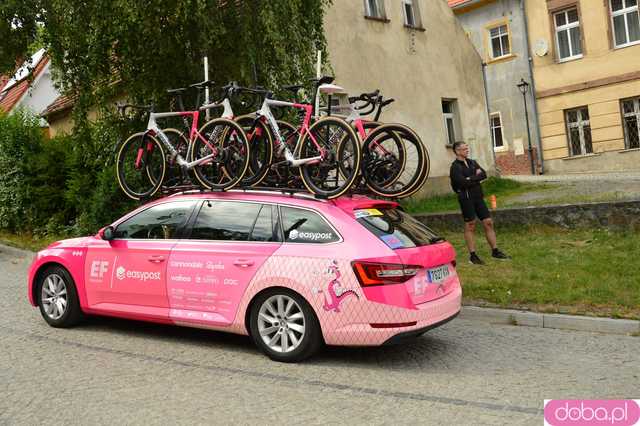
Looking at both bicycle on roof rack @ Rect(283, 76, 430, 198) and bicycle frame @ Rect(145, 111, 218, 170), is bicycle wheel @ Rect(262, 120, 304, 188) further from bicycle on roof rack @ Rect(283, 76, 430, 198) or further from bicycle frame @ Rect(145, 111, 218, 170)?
bicycle on roof rack @ Rect(283, 76, 430, 198)

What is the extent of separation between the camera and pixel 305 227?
20.9ft

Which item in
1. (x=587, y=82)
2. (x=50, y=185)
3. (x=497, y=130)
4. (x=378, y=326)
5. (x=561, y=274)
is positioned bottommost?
(x=561, y=274)

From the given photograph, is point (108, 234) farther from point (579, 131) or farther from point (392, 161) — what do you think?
point (579, 131)

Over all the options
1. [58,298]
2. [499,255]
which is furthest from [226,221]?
[499,255]

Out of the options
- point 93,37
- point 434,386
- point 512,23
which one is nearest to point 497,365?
point 434,386

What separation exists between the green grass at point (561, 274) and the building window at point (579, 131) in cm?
1837

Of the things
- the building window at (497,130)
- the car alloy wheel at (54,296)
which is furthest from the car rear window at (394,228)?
the building window at (497,130)

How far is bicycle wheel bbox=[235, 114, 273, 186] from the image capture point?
7.34 meters

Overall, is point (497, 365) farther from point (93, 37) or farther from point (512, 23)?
point (512, 23)

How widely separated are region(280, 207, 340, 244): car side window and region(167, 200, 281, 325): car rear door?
0.11 metres

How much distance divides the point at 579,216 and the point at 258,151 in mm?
7161

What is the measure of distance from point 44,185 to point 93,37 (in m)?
6.97

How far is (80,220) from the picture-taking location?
15.8 metres

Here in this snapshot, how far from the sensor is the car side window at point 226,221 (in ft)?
21.8
